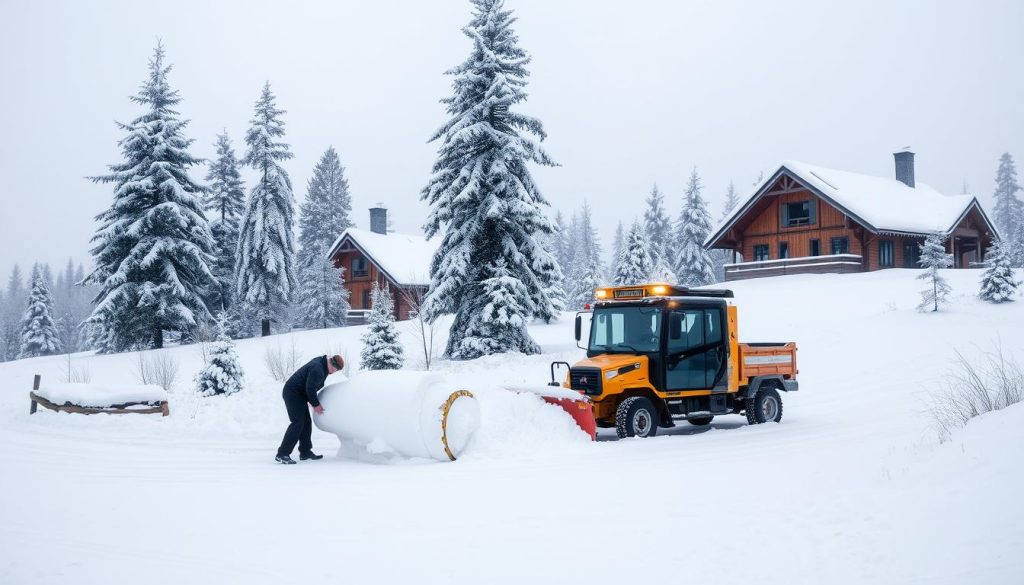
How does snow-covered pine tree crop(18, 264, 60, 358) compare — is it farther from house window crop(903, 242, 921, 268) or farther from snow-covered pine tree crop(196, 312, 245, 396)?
house window crop(903, 242, 921, 268)

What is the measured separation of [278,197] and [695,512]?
35408 millimetres

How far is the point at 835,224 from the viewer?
127ft

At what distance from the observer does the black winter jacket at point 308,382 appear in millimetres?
10703

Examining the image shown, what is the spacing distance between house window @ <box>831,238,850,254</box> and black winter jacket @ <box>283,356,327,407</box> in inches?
1336

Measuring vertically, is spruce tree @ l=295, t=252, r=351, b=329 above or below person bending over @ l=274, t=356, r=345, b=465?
above

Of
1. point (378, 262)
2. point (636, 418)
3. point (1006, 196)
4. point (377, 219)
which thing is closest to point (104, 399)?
point (636, 418)

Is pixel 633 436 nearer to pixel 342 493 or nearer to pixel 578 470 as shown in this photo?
pixel 578 470

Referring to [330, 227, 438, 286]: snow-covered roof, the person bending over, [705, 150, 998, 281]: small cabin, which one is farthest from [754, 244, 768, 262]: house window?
the person bending over

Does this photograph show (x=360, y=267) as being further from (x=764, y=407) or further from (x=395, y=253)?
(x=764, y=407)

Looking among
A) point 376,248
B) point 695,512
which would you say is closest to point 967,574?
point 695,512

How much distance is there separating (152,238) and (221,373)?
1779cm

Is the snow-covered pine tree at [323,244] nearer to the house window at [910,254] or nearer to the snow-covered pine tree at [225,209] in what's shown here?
the snow-covered pine tree at [225,209]

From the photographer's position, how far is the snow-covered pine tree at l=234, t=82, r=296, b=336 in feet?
122

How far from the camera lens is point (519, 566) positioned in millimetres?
5520
